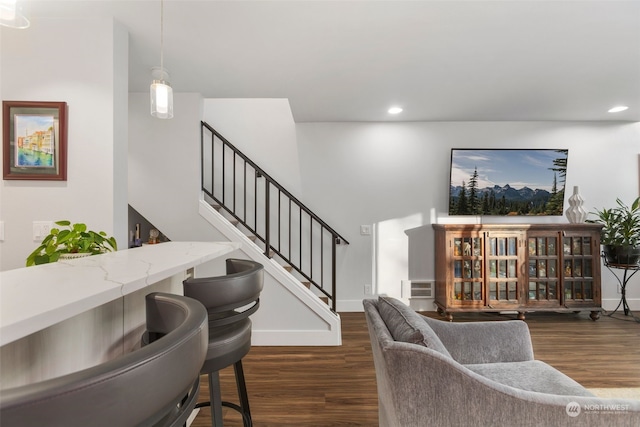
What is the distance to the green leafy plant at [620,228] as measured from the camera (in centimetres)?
379

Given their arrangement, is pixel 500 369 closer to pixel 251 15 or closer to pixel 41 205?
pixel 251 15

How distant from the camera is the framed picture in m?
2.07

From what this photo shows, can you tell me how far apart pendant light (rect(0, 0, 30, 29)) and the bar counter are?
1.00m

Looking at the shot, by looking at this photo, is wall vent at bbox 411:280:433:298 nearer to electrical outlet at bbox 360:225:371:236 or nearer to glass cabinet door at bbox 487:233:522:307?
glass cabinet door at bbox 487:233:522:307

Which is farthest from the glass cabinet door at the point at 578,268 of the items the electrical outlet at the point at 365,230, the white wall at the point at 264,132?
the white wall at the point at 264,132

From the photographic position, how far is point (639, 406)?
1.04m

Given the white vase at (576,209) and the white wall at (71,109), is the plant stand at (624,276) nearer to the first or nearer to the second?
the white vase at (576,209)

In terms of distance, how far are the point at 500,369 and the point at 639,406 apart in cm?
63

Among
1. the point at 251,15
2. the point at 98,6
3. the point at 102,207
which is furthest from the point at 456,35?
the point at 102,207

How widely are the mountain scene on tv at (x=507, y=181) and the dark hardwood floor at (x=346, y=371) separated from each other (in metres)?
1.44

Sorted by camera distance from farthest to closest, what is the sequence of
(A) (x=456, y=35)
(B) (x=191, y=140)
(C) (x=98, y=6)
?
1. (B) (x=191, y=140)
2. (A) (x=456, y=35)
3. (C) (x=98, y=6)

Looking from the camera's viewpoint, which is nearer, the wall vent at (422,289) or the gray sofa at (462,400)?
the gray sofa at (462,400)

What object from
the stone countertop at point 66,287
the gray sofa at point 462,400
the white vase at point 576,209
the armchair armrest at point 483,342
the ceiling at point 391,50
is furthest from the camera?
the white vase at point 576,209

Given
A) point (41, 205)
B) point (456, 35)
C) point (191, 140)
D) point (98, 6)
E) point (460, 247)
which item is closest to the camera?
point (98, 6)
